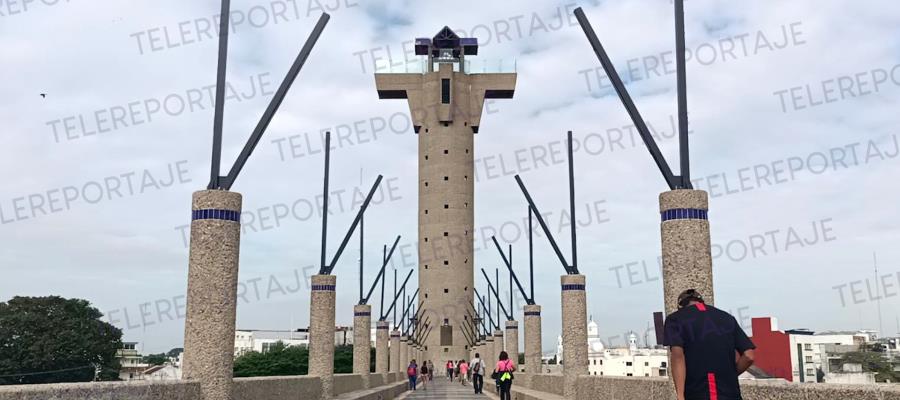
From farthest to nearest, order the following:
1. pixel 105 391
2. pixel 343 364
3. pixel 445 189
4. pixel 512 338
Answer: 1. pixel 343 364
2. pixel 445 189
3. pixel 512 338
4. pixel 105 391

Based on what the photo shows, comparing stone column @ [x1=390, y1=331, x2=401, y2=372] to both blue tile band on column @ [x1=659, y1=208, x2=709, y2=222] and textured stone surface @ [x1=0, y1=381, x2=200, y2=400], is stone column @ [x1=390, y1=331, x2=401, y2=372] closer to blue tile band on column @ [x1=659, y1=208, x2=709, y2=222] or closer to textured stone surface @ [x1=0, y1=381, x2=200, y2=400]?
textured stone surface @ [x1=0, y1=381, x2=200, y2=400]

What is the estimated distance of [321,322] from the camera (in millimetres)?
19484

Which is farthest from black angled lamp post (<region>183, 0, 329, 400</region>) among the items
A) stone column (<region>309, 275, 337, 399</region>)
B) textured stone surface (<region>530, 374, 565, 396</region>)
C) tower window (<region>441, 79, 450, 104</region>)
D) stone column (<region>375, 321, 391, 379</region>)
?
tower window (<region>441, 79, 450, 104</region>)

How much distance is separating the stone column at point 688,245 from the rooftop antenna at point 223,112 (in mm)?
5661

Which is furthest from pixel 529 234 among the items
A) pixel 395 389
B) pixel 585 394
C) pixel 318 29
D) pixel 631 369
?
pixel 631 369

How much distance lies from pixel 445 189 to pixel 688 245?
61.2 metres

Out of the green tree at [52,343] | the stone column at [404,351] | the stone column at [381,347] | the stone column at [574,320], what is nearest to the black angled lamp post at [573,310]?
the stone column at [574,320]

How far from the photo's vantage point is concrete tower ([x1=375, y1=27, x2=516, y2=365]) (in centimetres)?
7050

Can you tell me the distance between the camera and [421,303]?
70812 millimetres

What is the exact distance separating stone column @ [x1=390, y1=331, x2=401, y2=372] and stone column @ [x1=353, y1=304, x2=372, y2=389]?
14.1 meters

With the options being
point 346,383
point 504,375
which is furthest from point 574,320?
point 346,383

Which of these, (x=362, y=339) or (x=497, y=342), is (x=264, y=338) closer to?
(x=497, y=342)

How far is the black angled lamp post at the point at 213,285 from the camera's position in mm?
10102

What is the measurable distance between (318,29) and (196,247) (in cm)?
429
